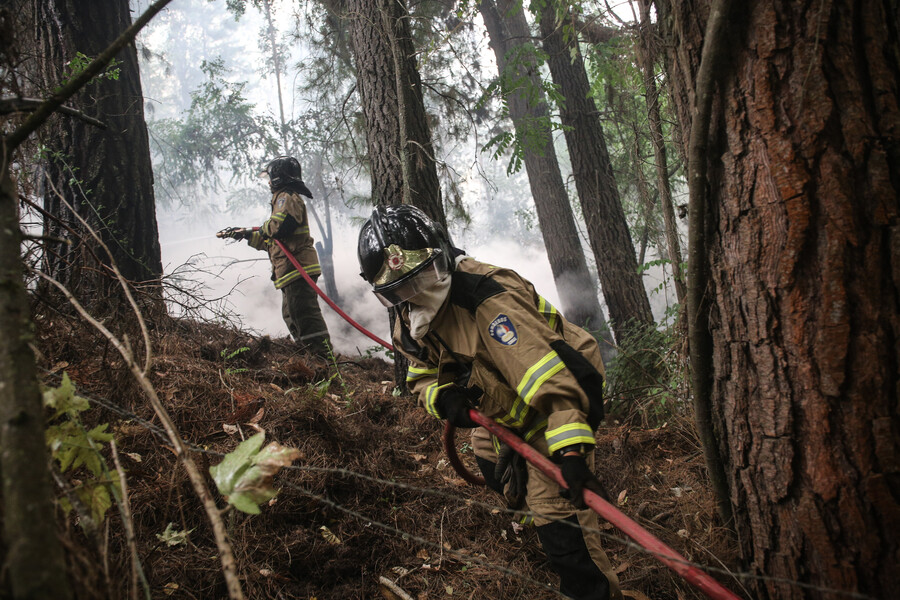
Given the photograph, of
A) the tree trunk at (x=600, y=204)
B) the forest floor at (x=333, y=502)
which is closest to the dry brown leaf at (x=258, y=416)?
the forest floor at (x=333, y=502)

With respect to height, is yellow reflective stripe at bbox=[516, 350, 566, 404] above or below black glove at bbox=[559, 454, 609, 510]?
above

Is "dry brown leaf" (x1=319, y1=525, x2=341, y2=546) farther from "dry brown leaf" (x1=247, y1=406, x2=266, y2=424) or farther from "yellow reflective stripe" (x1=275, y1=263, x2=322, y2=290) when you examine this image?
"yellow reflective stripe" (x1=275, y1=263, x2=322, y2=290)

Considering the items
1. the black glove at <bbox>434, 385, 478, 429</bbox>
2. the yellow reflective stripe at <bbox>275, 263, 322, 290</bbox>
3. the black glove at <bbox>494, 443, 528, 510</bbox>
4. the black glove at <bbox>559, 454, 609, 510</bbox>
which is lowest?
the black glove at <bbox>494, 443, 528, 510</bbox>

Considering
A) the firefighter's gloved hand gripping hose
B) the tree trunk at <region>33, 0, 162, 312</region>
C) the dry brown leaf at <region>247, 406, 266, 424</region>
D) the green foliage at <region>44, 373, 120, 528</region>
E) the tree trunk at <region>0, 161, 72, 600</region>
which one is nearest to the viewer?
the tree trunk at <region>0, 161, 72, 600</region>

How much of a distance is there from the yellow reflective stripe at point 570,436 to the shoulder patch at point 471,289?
747 mm

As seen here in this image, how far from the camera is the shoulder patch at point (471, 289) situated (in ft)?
7.99

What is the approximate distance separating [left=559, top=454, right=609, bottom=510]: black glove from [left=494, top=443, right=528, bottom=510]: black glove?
595 millimetres

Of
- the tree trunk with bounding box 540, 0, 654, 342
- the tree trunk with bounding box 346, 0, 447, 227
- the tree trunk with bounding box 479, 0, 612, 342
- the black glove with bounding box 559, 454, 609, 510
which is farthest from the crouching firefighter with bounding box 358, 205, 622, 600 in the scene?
the tree trunk with bounding box 479, 0, 612, 342

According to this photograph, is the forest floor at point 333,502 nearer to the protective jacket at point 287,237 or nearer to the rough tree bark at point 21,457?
the rough tree bark at point 21,457

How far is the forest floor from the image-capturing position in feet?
7.32

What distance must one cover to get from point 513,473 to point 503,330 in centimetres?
84

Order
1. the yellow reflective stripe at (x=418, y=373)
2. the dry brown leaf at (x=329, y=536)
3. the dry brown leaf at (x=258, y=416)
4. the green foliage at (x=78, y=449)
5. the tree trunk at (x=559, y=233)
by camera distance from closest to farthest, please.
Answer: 1. the green foliage at (x=78, y=449)
2. the dry brown leaf at (x=329, y=536)
3. the yellow reflective stripe at (x=418, y=373)
4. the dry brown leaf at (x=258, y=416)
5. the tree trunk at (x=559, y=233)

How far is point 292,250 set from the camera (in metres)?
6.52

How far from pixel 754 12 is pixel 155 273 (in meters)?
4.74
